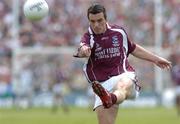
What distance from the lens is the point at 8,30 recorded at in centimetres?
3853

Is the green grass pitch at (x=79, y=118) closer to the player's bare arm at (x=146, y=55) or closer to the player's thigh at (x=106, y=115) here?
the player's bare arm at (x=146, y=55)

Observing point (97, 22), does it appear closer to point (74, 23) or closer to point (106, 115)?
point (106, 115)

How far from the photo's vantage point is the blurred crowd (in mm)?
38219

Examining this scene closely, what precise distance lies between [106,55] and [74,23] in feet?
87.7

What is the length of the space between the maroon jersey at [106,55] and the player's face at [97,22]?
16cm

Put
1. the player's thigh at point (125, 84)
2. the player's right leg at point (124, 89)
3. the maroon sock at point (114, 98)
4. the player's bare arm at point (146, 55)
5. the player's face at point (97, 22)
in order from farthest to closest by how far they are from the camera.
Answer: the player's bare arm at point (146, 55) → the player's thigh at point (125, 84) → the player's face at point (97, 22) → the player's right leg at point (124, 89) → the maroon sock at point (114, 98)

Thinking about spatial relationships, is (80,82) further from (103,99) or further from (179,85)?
(103,99)

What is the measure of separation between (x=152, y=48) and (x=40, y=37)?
5.82 metres

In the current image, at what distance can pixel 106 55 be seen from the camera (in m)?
12.2

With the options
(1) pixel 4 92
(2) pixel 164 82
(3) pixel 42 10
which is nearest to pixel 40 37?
(1) pixel 4 92

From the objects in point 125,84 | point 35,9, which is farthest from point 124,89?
point 35,9

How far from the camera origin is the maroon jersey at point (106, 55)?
1220cm

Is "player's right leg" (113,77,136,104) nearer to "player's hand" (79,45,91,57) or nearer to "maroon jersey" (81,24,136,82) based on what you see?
"maroon jersey" (81,24,136,82)

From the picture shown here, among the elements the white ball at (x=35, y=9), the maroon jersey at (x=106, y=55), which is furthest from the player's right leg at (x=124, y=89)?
the white ball at (x=35, y=9)
